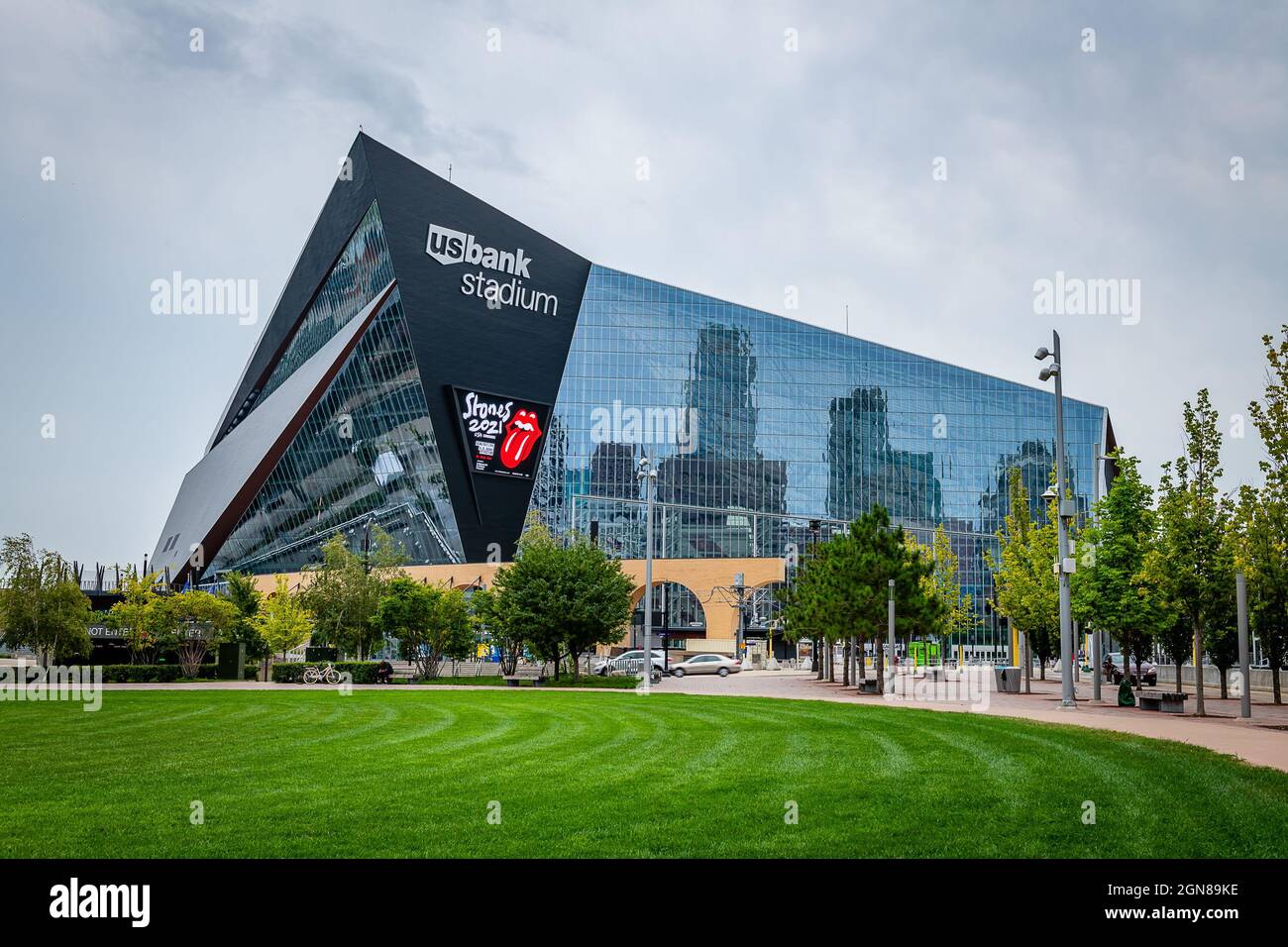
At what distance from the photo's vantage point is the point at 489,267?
265 feet

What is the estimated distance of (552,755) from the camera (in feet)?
48.0

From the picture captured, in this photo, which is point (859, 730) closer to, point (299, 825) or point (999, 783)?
point (999, 783)

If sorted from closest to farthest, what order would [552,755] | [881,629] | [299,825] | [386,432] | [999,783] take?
[299,825]
[999,783]
[552,755]
[881,629]
[386,432]

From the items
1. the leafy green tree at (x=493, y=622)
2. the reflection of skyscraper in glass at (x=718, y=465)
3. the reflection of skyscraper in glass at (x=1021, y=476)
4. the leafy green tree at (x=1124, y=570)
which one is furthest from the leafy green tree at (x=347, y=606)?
the reflection of skyscraper in glass at (x=1021, y=476)

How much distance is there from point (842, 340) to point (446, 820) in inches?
3763

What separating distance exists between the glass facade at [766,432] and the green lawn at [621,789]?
76047 millimetres

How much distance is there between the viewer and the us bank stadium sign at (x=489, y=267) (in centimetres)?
7762

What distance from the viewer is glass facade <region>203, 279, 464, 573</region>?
76812mm

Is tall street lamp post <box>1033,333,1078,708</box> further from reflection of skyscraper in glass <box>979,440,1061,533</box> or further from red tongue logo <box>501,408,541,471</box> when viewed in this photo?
reflection of skyscraper in glass <box>979,440,1061,533</box>

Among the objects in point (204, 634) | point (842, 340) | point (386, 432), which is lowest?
point (204, 634)

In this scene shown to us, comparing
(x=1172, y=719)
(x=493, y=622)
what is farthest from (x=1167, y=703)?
(x=493, y=622)

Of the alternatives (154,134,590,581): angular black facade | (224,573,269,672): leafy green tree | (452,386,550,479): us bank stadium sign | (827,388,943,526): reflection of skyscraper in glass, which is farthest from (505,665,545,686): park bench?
(827,388,943,526): reflection of skyscraper in glass

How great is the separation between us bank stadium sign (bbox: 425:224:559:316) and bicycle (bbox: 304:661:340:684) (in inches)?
1668

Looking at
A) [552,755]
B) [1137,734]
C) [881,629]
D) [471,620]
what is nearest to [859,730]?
[1137,734]
